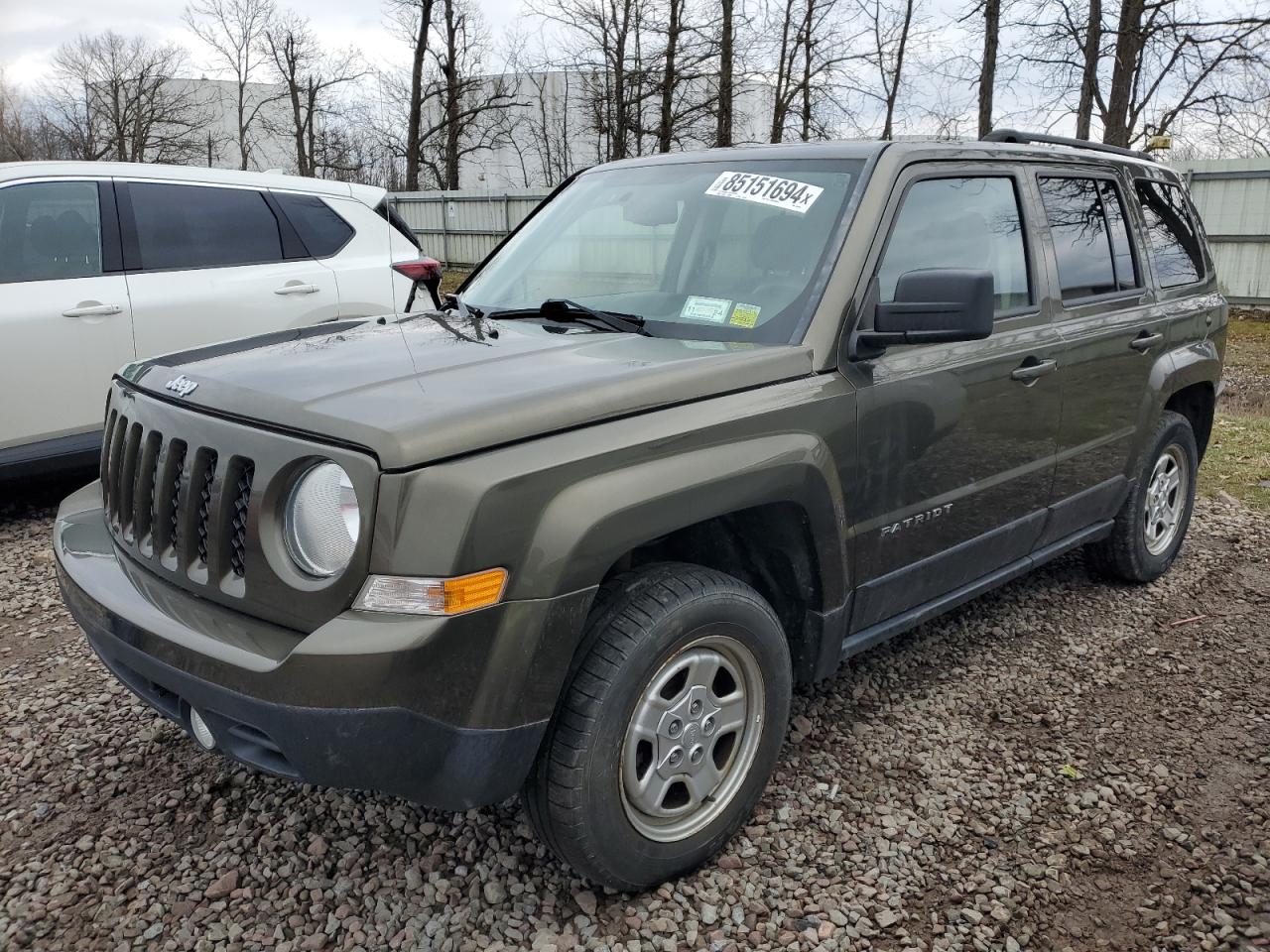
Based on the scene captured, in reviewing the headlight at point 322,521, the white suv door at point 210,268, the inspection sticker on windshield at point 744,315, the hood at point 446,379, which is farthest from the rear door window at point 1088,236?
the white suv door at point 210,268

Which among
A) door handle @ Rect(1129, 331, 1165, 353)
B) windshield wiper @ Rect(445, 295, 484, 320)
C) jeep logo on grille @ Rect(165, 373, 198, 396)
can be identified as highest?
windshield wiper @ Rect(445, 295, 484, 320)

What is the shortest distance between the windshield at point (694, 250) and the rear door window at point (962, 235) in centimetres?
23

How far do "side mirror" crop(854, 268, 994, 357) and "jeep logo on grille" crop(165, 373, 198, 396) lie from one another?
182 cm

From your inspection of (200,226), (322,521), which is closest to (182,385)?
(322,521)

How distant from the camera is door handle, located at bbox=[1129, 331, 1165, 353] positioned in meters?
4.08

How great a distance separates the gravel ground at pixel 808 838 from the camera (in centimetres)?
249

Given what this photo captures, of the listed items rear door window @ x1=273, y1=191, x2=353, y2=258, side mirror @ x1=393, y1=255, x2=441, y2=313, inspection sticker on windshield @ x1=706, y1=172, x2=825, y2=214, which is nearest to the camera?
inspection sticker on windshield @ x1=706, y1=172, x2=825, y2=214

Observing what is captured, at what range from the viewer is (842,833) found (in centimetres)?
286

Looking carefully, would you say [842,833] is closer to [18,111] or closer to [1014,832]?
[1014,832]

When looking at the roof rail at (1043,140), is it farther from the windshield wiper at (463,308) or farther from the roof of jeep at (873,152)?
the windshield wiper at (463,308)

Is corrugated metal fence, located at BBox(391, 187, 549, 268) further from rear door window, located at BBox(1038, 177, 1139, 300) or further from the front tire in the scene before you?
the front tire

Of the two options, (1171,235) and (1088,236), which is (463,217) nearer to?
(1171,235)

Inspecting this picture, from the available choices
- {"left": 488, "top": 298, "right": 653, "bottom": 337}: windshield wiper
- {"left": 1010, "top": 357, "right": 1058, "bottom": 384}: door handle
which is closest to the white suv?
{"left": 488, "top": 298, "right": 653, "bottom": 337}: windshield wiper

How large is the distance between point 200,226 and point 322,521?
4620mm
